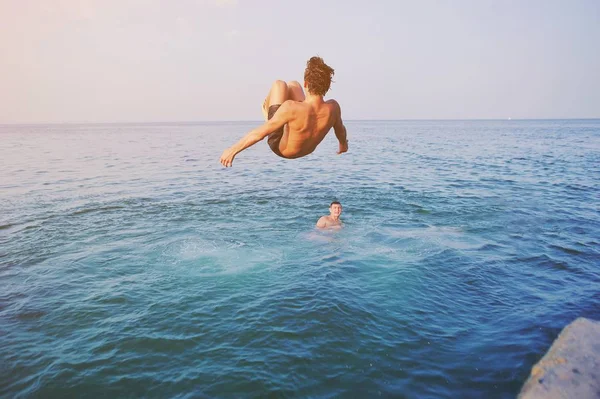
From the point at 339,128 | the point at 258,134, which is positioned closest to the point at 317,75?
the point at 258,134

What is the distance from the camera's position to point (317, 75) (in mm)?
4730

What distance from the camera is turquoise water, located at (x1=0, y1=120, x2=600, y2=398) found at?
5.93m

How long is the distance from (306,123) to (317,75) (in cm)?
60

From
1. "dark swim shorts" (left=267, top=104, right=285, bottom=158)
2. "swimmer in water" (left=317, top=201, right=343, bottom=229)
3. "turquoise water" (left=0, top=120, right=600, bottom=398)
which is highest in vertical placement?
"dark swim shorts" (left=267, top=104, right=285, bottom=158)

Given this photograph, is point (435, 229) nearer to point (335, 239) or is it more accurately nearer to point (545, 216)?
point (335, 239)

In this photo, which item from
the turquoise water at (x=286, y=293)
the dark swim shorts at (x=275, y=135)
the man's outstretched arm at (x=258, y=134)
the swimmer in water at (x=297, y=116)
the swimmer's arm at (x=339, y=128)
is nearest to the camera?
the man's outstretched arm at (x=258, y=134)

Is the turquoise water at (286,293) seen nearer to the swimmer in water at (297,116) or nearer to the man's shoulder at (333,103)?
the swimmer in water at (297,116)

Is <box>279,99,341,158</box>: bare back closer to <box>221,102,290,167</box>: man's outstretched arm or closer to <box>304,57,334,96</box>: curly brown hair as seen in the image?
<box>221,102,290,167</box>: man's outstretched arm

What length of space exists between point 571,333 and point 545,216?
9.78 metres

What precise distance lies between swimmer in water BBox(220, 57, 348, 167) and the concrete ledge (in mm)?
4521

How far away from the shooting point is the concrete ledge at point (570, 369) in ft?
17.4

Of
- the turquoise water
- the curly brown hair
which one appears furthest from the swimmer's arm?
the turquoise water

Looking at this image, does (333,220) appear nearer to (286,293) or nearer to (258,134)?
(286,293)

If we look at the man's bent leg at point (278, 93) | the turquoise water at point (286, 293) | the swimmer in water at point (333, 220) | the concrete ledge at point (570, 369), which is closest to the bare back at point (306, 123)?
the man's bent leg at point (278, 93)
